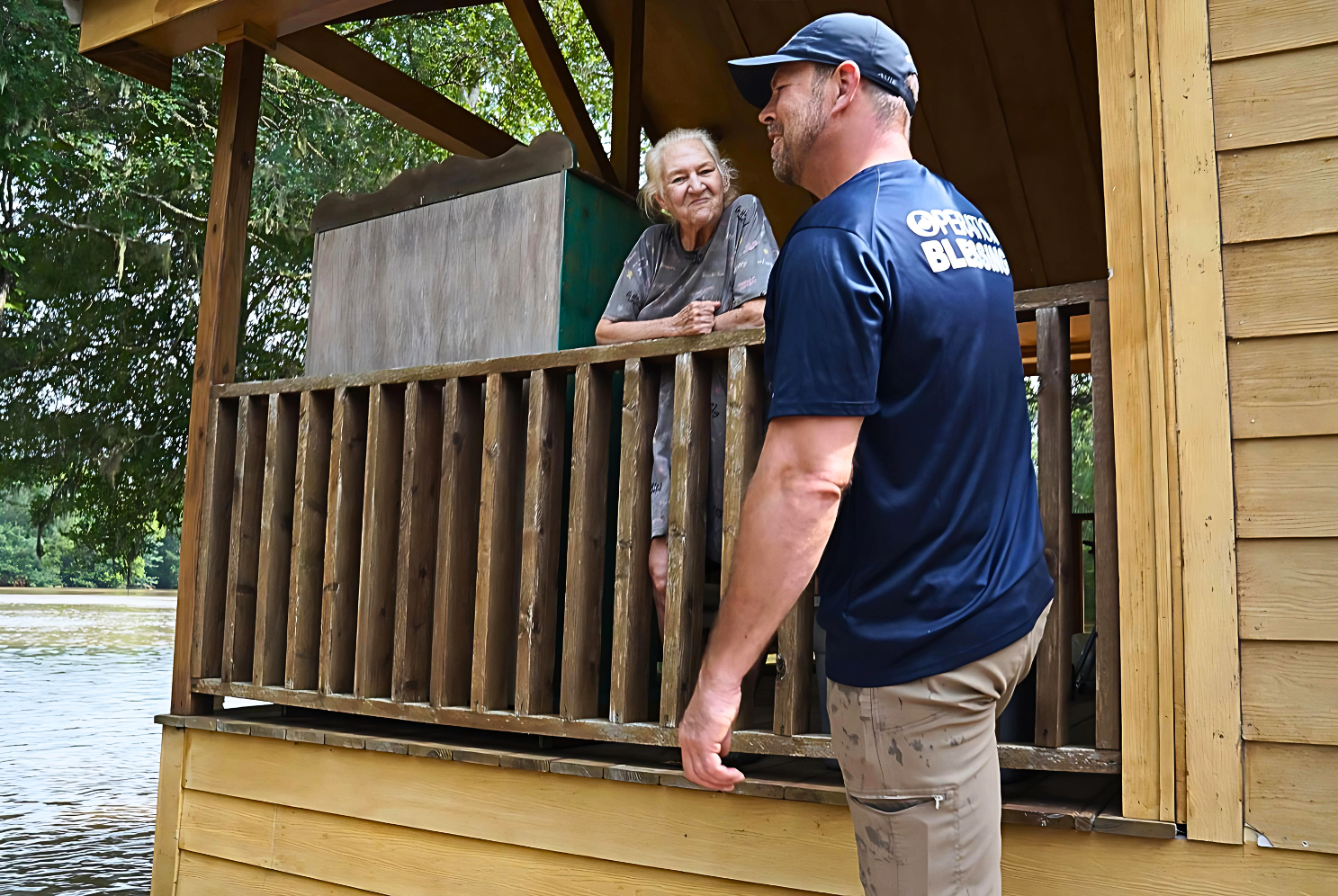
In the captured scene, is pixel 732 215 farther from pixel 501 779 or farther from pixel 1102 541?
pixel 501 779

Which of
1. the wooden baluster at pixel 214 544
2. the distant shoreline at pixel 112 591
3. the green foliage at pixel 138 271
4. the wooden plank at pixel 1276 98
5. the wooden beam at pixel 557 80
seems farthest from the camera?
the distant shoreline at pixel 112 591

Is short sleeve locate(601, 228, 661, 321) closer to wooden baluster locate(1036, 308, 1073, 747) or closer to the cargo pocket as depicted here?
wooden baluster locate(1036, 308, 1073, 747)

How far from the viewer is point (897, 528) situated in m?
1.50

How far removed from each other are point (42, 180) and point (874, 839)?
12744mm

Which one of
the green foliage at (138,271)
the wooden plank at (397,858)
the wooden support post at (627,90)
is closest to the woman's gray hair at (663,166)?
the wooden plank at (397,858)

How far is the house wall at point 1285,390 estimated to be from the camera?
1.90 m

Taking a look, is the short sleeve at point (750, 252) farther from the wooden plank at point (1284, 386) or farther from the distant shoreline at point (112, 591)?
the distant shoreline at point (112, 591)

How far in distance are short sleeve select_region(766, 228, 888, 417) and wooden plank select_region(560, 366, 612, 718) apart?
4.27ft

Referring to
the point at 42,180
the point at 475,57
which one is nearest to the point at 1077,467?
the point at 475,57

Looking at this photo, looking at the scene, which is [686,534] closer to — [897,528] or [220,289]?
[897,528]

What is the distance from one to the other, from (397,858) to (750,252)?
187cm

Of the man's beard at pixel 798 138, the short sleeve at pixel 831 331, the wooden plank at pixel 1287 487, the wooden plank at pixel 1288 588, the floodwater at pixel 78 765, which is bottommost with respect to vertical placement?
the floodwater at pixel 78 765

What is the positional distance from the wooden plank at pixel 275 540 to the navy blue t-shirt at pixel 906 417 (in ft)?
7.50

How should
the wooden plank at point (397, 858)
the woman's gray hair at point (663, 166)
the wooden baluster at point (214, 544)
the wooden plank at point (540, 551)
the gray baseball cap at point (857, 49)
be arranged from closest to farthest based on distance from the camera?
the gray baseball cap at point (857, 49), the wooden plank at point (397, 858), the wooden plank at point (540, 551), the woman's gray hair at point (663, 166), the wooden baluster at point (214, 544)
